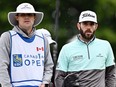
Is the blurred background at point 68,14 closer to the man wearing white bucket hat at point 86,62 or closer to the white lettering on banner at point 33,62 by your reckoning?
the man wearing white bucket hat at point 86,62

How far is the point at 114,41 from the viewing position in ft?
63.3

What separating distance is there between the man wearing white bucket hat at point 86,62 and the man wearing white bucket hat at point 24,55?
431 mm

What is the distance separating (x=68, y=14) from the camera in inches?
826

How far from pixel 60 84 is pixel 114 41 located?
1172cm

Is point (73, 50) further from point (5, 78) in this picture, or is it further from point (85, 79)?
point (5, 78)

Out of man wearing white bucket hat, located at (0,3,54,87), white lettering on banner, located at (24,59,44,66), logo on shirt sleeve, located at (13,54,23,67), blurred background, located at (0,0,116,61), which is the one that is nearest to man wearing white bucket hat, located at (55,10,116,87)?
man wearing white bucket hat, located at (0,3,54,87)

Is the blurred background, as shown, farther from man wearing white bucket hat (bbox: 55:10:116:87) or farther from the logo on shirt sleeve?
the logo on shirt sleeve

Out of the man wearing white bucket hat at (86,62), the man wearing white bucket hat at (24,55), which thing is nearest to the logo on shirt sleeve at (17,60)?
the man wearing white bucket hat at (24,55)

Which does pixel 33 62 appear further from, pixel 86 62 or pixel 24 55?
pixel 86 62

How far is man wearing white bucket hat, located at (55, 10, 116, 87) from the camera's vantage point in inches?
298

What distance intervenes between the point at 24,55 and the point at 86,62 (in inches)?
37.2

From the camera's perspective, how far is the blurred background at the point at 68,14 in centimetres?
1952

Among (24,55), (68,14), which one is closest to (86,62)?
(24,55)

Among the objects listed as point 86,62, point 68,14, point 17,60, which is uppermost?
point 17,60
